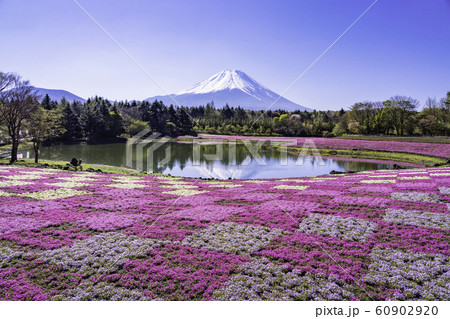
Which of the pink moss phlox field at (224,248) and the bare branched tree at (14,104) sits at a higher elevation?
the bare branched tree at (14,104)

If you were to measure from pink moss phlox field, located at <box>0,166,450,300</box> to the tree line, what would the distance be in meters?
28.4

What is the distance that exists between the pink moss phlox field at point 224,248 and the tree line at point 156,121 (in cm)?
2845

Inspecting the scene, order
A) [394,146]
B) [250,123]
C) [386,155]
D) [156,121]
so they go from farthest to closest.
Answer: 1. [250,123]
2. [156,121]
3. [394,146]
4. [386,155]

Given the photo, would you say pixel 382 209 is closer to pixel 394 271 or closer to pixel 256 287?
pixel 394 271

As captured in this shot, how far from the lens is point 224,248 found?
26.8 ft

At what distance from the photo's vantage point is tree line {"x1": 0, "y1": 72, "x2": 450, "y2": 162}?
3616 centimetres

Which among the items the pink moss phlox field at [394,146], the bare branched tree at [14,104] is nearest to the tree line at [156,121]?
the bare branched tree at [14,104]

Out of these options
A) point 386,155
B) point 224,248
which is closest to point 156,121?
point 386,155

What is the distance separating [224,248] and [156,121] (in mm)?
102790

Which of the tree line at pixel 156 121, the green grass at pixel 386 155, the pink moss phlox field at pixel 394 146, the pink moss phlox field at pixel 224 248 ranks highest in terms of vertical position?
the tree line at pixel 156 121

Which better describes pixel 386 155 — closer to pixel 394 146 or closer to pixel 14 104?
pixel 394 146

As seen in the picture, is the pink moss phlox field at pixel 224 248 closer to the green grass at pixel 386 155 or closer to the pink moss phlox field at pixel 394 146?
the green grass at pixel 386 155

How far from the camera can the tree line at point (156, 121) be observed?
36156 millimetres
